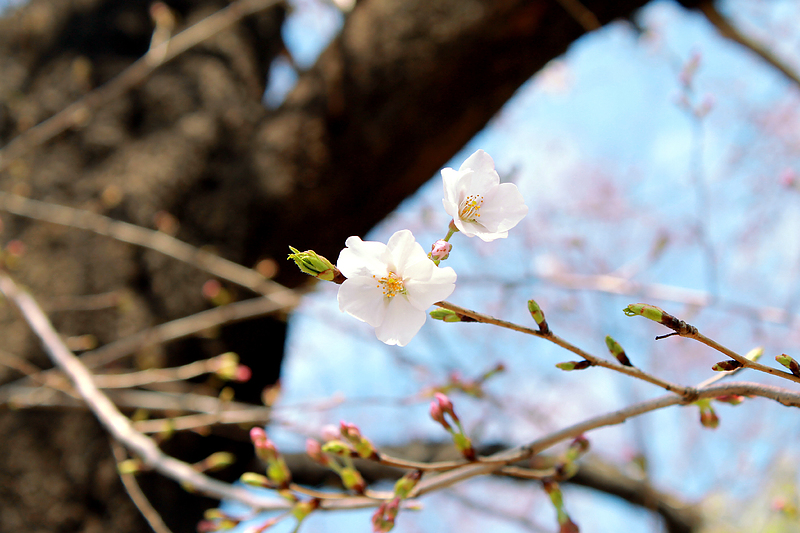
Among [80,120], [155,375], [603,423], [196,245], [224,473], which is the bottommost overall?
[224,473]

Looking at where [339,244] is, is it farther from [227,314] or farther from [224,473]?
[224,473]

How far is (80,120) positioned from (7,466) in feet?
3.51

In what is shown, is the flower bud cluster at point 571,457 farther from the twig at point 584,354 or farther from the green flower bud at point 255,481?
the green flower bud at point 255,481

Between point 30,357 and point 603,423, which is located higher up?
point 30,357

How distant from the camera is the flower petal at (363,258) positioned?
436 millimetres

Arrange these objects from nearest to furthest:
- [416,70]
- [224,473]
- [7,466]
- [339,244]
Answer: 1. [7,466]
2. [416,70]
3. [224,473]
4. [339,244]

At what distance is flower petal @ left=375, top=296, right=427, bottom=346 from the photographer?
17.1 inches

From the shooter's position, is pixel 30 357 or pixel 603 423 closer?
pixel 603 423

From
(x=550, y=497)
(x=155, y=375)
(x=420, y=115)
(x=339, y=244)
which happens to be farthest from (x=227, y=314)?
(x=550, y=497)

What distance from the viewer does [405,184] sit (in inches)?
66.3

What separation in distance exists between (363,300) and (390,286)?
0.11 feet

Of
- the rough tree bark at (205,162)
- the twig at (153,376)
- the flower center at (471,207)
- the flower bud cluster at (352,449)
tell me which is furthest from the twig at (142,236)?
the flower center at (471,207)

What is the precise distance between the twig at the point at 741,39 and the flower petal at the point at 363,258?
1.66m

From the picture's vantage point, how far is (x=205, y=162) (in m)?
1.67
